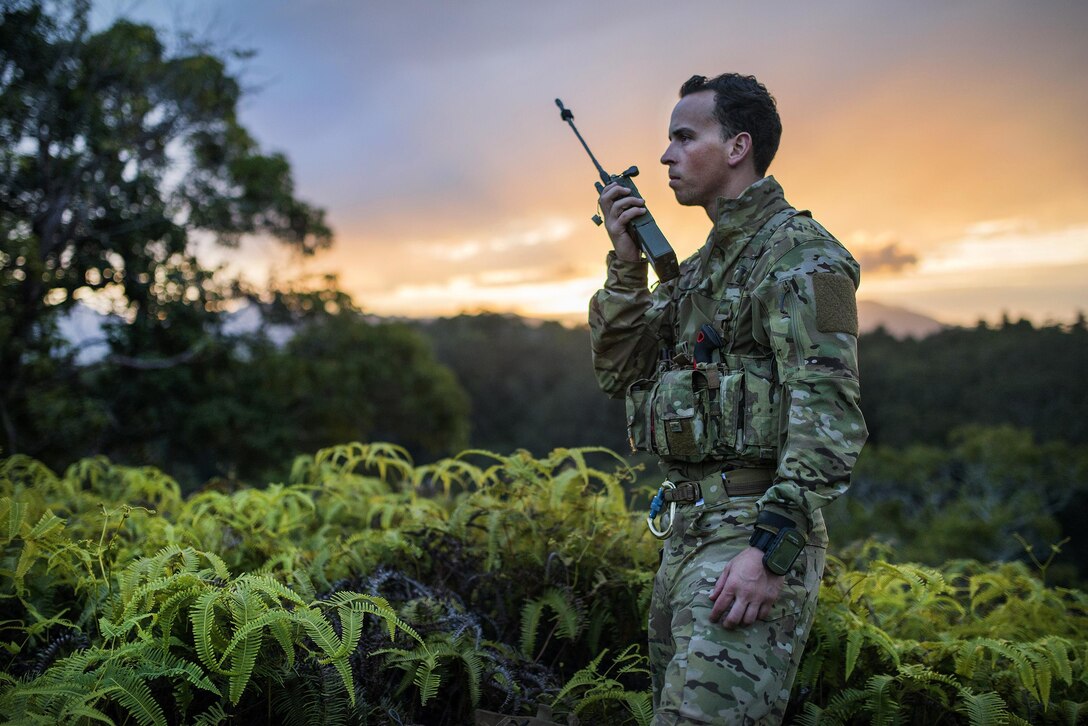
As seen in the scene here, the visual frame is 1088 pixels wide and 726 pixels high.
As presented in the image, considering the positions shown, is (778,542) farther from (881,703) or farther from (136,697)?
(136,697)

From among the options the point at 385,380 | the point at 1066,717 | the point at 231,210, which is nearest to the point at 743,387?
the point at 1066,717

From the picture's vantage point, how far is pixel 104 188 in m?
16.7

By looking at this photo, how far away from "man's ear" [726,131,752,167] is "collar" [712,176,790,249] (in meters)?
0.10

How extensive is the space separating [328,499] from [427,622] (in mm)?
1642

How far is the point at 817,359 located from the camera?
88.7 inches

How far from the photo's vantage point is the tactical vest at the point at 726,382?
243 cm

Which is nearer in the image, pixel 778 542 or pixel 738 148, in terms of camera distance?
pixel 778 542

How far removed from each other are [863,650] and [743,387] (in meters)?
1.38

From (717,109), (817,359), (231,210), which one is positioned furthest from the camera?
(231,210)

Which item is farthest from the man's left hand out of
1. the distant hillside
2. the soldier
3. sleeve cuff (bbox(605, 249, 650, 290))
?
the distant hillside

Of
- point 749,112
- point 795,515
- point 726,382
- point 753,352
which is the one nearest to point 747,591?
point 795,515

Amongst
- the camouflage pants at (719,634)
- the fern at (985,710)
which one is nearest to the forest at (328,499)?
the fern at (985,710)

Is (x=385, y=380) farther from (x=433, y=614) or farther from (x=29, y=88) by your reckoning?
(x=433, y=614)

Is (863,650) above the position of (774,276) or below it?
below
